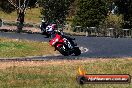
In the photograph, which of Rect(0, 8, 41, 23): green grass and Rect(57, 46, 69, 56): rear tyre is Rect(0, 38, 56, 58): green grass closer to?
Rect(57, 46, 69, 56): rear tyre

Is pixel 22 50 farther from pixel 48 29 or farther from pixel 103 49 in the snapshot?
pixel 48 29

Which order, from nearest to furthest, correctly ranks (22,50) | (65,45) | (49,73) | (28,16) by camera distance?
(49,73) < (65,45) < (22,50) < (28,16)

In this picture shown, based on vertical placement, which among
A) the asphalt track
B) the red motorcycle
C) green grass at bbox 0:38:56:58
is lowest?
the asphalt track

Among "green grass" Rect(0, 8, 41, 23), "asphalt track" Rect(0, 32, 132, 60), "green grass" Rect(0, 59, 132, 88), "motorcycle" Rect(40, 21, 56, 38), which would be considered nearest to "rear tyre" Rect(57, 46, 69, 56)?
"asphalt track" Rect(0, 32, 132, 60)

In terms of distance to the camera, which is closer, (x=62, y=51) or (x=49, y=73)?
(x=49, y=73)

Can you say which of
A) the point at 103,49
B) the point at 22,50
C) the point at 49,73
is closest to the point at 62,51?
the point at 22,50

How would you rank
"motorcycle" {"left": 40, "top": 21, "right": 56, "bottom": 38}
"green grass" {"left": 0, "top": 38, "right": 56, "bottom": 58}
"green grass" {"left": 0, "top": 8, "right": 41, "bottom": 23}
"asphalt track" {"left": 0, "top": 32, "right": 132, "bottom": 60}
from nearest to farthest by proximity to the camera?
"green grass" {"left": 0, "top": 38, "right": 56, "bottom": 58} < "asphalt track" {"left": 0, "top": 32, "right": 132, "bottom": 60} < "motorcycle" {"left": 40, "top": 21, "right": 56, "bottom": 38} < "green grass" {"left": 0, "top": 8, "right": 41, "bottom": 23}

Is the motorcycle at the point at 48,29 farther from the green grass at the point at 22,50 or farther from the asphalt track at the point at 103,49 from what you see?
the green grass at the point at 22,50

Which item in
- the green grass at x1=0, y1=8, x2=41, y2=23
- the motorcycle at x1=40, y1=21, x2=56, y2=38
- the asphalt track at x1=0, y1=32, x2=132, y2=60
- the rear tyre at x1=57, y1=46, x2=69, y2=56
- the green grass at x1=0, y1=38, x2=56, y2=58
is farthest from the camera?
the green grass at x1=0, y1=8, x2=41, y2=23

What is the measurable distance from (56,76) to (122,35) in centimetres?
4120

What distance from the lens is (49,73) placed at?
59.1 feet

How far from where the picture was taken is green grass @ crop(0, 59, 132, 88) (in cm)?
1482

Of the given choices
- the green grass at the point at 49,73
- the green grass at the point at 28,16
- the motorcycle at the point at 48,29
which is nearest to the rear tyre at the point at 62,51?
the green grass at the point at 49,73

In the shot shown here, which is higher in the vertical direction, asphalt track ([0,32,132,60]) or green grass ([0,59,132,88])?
green grass ([0,59,132,88])
